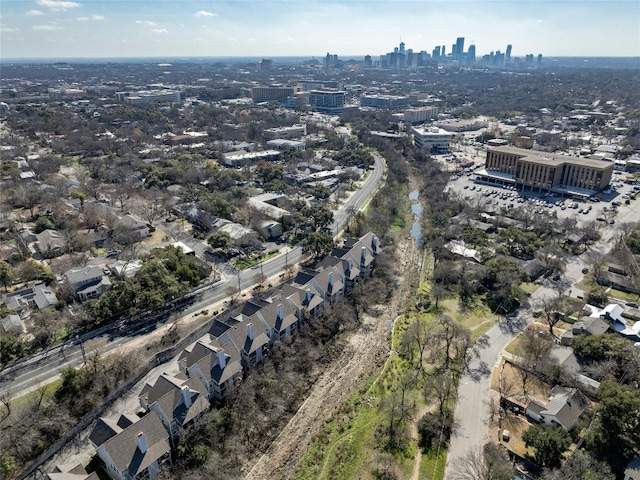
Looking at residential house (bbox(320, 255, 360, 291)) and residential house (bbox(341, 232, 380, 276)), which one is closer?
residential house (bbox(320, 255, 360, 291))

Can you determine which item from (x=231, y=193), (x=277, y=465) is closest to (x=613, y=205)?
(x=231, y=193)

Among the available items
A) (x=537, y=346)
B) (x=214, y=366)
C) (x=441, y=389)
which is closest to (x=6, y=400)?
(x=214, y=366)

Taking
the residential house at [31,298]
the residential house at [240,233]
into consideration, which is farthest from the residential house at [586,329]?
the residential house at [31,298]

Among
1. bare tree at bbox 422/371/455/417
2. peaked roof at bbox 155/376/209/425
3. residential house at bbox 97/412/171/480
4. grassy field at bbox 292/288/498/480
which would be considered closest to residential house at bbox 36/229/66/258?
peaked roof at bbox 155/376/209/425

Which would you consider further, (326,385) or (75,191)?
(75,191)

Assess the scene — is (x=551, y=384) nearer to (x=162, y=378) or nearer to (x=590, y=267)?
(x=590, y=267)

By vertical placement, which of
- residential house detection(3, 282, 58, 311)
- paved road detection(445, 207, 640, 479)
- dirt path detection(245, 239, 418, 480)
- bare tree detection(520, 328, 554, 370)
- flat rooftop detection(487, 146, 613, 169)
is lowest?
dirt path detection(245, 239, 418, 480)

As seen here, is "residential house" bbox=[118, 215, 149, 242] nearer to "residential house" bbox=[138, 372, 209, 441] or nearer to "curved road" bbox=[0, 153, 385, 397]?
"curved road" bbox=[0, 153, 385, 397]
